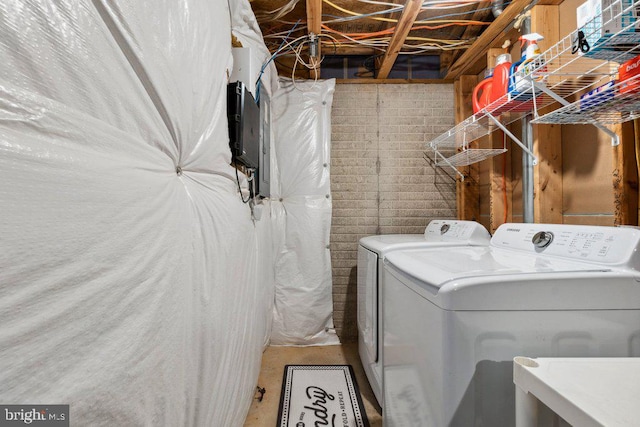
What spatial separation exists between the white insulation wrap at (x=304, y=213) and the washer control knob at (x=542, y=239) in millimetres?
1460

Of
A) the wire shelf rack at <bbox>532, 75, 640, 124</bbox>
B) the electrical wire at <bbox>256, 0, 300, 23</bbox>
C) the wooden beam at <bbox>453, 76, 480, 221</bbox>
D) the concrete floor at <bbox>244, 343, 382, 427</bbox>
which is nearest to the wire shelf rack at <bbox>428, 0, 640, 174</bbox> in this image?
the wire shelf rack at <bbox>532, 75, 640, 124</bbox>

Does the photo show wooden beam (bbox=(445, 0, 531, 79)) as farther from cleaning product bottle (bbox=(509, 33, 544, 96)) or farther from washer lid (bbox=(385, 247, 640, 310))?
washer lid (bbox=(385, 247, 640, 310))

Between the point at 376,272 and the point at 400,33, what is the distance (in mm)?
1552

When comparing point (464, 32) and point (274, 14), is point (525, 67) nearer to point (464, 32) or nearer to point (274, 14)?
point (464, 32)

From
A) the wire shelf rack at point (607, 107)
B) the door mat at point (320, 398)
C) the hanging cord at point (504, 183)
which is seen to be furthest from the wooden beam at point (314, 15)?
the door mat at point (320, 398)

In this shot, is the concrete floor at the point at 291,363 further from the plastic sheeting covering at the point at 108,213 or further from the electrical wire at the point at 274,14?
the electrical wire at the point at 274,14

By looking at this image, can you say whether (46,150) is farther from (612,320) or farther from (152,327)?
(612,320)

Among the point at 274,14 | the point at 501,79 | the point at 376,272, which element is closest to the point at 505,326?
the point at 376,272

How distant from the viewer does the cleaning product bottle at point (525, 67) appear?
1.33 meters

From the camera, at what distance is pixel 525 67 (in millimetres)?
1335

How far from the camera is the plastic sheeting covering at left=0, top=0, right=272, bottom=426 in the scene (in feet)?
1.20

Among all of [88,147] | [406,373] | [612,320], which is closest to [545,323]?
[612,320]

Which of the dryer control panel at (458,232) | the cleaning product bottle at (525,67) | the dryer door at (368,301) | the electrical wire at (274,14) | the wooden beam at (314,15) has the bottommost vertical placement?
the dryer door at (368,301)

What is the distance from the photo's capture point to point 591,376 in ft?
1.90
